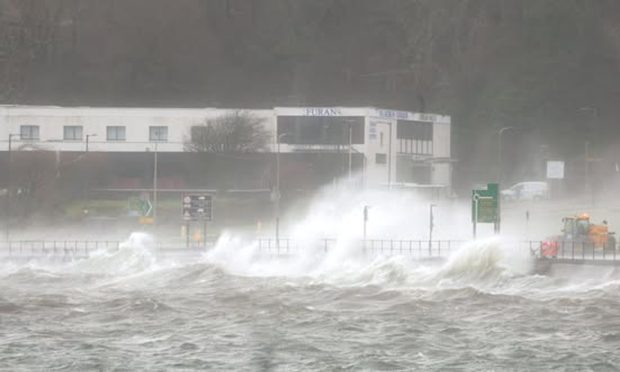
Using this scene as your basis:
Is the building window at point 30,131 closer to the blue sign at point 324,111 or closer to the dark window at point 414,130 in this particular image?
the blue sign at point 324,111

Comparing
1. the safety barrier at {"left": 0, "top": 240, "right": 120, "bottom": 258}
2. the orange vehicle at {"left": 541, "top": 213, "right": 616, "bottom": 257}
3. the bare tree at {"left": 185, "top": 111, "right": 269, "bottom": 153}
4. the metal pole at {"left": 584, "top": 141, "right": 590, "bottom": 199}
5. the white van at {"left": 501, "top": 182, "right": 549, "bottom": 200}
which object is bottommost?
the safety barrier at {"left": 0, "top": 240, "right": 120, "bottom": 258}

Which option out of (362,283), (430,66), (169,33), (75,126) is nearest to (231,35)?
(169,33)

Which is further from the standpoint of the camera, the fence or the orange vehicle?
the orange vehicle

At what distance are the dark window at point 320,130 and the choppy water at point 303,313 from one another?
1218 inches

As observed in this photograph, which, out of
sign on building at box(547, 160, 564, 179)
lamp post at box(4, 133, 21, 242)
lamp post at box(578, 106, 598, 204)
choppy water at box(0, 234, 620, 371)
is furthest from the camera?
lamp post at box(578, 106, 598, 204)

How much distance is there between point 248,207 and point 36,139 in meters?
19.0

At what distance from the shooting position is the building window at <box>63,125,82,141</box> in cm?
10169

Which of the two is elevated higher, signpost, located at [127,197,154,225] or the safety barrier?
signpost, located at [127,197,154,225]

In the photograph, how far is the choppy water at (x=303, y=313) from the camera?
36188 millimetres

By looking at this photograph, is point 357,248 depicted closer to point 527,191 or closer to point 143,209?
point 143,209

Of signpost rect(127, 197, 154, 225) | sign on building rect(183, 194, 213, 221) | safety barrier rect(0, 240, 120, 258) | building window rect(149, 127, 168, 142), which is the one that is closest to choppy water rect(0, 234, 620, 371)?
safety barrier rect(0, 240, 120, 258)

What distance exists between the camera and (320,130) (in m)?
101

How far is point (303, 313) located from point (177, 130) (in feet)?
184

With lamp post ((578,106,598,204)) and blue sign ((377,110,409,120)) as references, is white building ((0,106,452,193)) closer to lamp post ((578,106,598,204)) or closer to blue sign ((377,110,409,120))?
blue sign ((377,110,409,120))
